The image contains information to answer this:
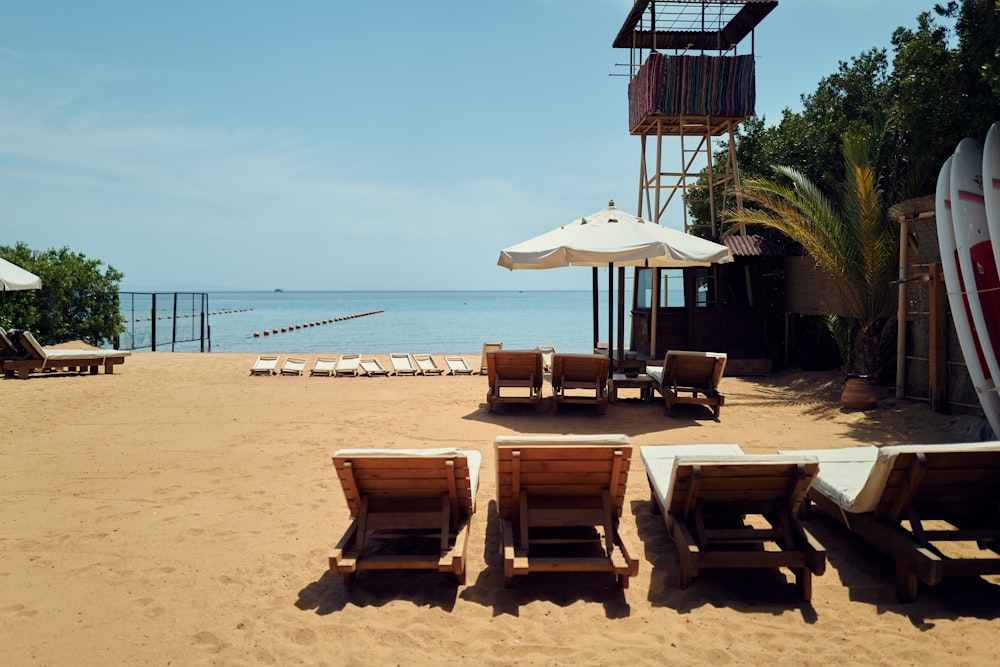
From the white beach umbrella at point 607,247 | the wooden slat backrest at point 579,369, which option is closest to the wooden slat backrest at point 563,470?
the white beach umbrella at point 607,247

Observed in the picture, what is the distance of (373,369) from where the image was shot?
1410 centimetres

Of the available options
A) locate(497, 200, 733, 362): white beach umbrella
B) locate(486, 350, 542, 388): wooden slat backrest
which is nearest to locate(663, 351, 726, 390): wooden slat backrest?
locate(497, 200, 733, 362): white beach umbrella

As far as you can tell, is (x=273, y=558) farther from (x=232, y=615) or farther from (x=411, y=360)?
(x=411, y=360)

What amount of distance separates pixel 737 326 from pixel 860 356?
339 centimetres

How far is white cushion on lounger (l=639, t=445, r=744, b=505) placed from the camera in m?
4.75

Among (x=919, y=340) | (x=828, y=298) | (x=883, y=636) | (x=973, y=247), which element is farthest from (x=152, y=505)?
(x=828, y=298)

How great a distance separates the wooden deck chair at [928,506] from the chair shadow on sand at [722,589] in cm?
57

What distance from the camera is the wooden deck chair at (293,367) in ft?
45.8

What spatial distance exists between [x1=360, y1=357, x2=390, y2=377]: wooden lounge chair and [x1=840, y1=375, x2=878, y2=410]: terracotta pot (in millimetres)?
8617

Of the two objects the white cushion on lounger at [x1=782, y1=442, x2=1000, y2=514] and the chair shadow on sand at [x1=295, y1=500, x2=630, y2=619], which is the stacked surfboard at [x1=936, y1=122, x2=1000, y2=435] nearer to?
the white cushion on lounger at [x1=782, y1=442, x2=1000, y2=514]

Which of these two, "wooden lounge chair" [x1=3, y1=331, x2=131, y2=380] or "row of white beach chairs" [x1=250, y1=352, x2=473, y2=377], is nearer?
"wooden lounge chair" [x1=3, y1=331, x2=131, y2=380]

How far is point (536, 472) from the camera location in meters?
3.99

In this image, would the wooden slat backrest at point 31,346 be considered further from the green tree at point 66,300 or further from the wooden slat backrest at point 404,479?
the wooden slat backrest at point 404,479

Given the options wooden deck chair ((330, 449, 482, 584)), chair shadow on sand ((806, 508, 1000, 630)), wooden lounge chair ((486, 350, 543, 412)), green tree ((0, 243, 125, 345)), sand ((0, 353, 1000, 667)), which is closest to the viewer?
sand ((0, 353, 1000, 667))
